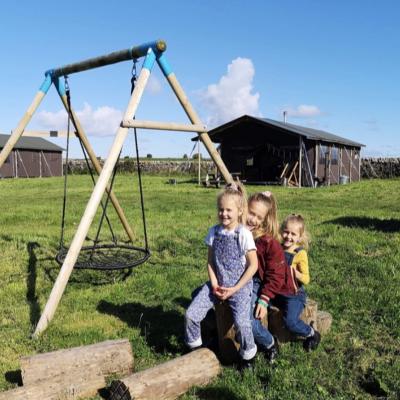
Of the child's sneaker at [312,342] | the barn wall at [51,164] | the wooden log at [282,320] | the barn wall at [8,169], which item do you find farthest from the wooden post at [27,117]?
the barn wall at [51,164]

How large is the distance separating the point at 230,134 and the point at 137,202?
1330 cm

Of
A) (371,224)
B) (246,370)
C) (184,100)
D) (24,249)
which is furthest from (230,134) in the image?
(246,370)

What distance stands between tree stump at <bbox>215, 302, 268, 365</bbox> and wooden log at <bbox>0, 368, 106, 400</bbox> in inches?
37.5

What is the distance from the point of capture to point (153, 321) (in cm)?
458

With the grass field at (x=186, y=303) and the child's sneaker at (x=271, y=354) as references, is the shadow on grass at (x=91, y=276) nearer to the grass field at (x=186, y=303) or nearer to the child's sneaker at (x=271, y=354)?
the grass field at (x=186, y=303)

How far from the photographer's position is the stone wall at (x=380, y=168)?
3344cm

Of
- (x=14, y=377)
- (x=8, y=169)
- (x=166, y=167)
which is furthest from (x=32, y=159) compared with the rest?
(x=14, y=377)

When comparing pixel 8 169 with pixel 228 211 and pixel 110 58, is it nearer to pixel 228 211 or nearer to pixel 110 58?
pixel 110 58

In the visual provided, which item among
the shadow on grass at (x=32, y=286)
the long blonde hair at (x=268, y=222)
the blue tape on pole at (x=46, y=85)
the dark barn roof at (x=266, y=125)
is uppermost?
the dark barn roof at (x=266, y=125)

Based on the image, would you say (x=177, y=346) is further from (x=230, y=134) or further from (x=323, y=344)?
(x=230, y=134)

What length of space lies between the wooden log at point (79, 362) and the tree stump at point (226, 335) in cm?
72

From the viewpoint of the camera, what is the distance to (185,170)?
3944 cm

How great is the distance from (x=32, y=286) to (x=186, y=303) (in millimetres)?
1951

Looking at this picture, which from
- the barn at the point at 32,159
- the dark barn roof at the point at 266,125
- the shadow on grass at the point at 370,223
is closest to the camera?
the shadow on grass at the point at 370,223
